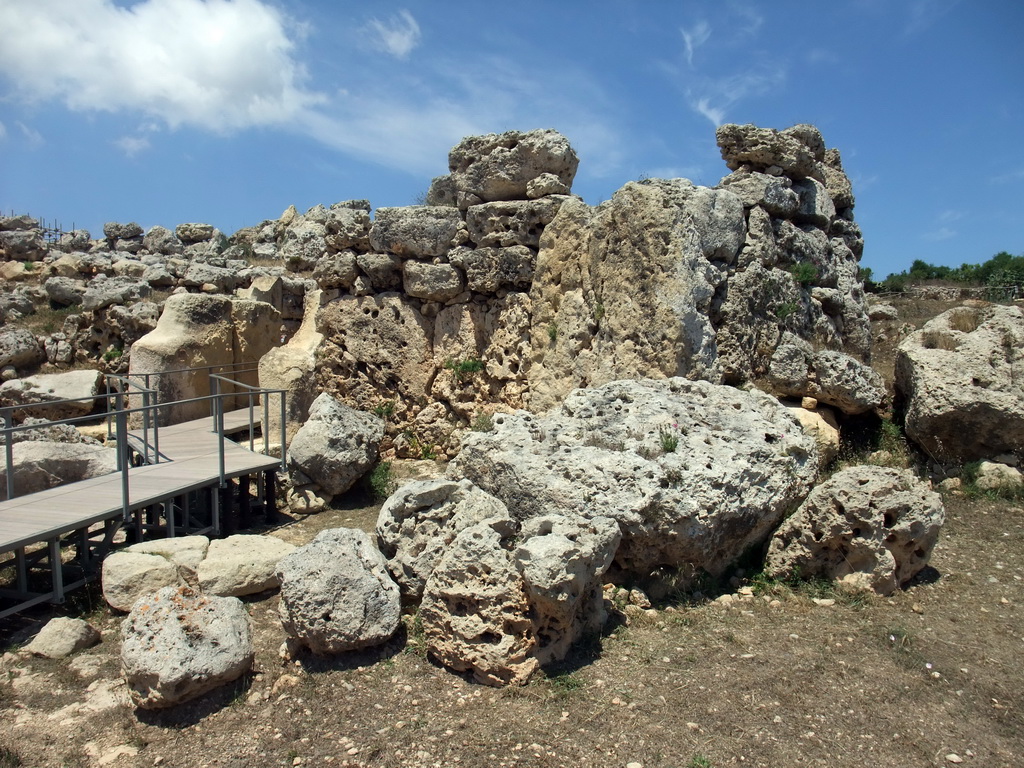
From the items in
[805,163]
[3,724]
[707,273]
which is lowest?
[3,724]

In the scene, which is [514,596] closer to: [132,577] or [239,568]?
[239,568]

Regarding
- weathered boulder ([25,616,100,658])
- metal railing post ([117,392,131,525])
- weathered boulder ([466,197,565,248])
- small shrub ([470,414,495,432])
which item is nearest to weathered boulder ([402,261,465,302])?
weathered boulder ([466,197,565,248])

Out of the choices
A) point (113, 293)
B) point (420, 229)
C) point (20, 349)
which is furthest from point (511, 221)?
point (20, 349)

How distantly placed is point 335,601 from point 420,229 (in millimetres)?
5692

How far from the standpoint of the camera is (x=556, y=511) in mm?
5234

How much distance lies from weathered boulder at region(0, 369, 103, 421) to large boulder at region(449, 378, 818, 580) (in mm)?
9418

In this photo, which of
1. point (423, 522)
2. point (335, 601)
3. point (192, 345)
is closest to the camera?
point (335, 601)

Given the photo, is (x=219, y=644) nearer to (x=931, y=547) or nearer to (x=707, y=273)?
(x=931, y=547)

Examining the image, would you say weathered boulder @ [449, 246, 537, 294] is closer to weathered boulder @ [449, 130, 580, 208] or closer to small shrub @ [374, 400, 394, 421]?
weathered boulder @ [449, 130, 580, 208]

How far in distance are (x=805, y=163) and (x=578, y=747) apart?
7271 millimetres

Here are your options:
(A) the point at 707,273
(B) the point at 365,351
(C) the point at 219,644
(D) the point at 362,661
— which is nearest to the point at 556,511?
(D) the point at 362,661

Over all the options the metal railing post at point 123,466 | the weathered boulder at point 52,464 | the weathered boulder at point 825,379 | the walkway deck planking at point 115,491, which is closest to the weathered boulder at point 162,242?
the walkway deck planking at point 115,491

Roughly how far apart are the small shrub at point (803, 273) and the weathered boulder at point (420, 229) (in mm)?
3935

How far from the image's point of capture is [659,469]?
211 inches
